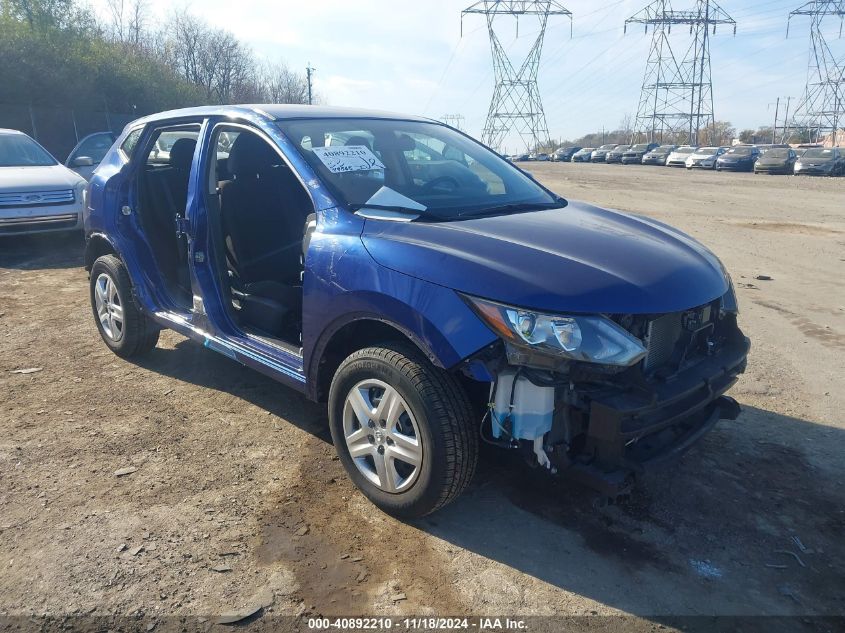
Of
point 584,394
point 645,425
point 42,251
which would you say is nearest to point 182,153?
point 584,394

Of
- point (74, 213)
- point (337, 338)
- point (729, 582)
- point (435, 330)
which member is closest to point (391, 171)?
point (337, 338)

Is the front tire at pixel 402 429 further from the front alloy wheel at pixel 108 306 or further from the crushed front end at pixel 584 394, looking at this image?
the front alloy wheel at pixel 108 306

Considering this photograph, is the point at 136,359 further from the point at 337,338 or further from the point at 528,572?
the point at 528,572

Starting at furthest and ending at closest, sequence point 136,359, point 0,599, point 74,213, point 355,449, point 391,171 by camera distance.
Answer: point 74,213, point 136,359, point 391,171, point 355,449, point 0,599

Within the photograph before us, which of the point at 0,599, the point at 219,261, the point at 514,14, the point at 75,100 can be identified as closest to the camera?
the point at 0,599

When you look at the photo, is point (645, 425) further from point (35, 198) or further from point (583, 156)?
point (583, 156)

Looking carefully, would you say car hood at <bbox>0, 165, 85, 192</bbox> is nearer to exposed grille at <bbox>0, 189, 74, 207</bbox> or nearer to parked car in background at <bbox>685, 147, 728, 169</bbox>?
exposed grille at <bbox>0, 189, 74, 207</bbox>

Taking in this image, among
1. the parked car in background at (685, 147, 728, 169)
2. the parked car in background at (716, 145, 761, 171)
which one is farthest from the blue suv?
the parked car in background at (685, 147, 728, 169)

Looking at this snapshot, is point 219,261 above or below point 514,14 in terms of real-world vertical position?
below

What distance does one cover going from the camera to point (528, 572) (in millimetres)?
2715

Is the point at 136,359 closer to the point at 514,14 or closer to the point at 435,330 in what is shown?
the point at 435,330

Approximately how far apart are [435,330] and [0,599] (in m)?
1.99

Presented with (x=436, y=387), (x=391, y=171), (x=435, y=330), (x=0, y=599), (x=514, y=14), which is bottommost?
(x=0, y=599)

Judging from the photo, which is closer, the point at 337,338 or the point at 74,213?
the point at 337,338
